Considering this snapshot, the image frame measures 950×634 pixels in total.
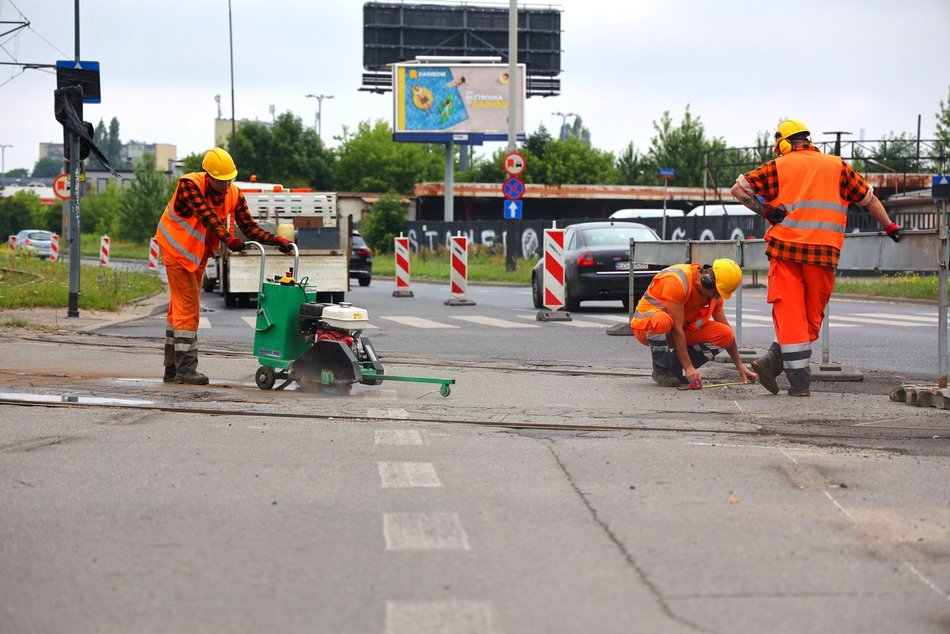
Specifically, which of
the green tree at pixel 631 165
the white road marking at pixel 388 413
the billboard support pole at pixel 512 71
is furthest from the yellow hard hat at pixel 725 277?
the green tree at pixel 631 165

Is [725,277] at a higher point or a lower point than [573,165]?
lower

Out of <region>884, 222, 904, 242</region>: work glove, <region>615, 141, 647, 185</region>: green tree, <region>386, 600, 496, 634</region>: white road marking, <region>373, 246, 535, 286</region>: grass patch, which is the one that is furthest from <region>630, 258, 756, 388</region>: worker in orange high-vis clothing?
<region>615, 141, 647, 185</region>: green tree

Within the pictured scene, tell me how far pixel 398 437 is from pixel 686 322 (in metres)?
3.68

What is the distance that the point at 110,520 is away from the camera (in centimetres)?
534

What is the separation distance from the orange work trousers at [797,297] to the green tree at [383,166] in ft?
293

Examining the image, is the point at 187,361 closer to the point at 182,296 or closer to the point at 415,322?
the point at 182,296

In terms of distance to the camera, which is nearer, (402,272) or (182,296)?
(182,296)

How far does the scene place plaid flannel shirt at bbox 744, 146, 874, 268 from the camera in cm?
930

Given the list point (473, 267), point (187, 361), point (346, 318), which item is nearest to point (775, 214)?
point (346, 318)

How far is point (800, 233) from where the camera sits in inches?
366

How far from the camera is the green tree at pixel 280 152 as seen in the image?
300 ft

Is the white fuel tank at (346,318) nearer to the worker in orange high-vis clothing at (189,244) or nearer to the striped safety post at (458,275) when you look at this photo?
the worker in orange high-vis clothing at (189,244)

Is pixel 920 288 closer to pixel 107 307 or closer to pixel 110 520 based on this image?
pixel 107 307

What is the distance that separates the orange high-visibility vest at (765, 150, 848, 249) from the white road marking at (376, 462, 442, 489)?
153 inches
